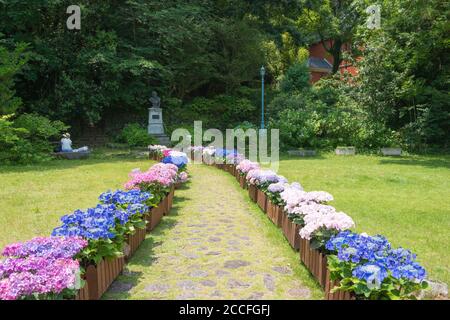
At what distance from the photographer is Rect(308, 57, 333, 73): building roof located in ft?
117

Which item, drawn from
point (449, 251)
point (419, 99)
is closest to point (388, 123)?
point (419, 99)

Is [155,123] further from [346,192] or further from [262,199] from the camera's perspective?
[262,199]

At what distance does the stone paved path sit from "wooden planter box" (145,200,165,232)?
103mm

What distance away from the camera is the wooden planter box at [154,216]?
20.4 ft

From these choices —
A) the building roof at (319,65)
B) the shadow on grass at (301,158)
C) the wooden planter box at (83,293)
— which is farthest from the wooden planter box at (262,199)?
the building roof at (319,65)

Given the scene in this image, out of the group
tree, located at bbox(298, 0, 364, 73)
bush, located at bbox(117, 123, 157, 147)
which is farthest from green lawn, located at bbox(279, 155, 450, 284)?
tree, located at bbox(298, 0, 364, 73)

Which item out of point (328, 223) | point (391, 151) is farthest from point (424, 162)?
point (328, 223)

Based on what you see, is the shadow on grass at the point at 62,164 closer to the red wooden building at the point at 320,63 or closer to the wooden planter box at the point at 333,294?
the wooden planter box at the point at 333,294

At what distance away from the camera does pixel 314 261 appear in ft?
14.5

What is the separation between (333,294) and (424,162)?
13.9 m

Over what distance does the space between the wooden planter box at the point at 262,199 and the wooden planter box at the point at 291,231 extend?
132cm

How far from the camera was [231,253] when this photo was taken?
17.5 ft

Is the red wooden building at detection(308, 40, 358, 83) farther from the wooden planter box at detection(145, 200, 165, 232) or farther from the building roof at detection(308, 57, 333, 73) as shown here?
the wooden planter box at detection(145, 200, 165, 232)

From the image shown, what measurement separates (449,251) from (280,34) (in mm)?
25182
